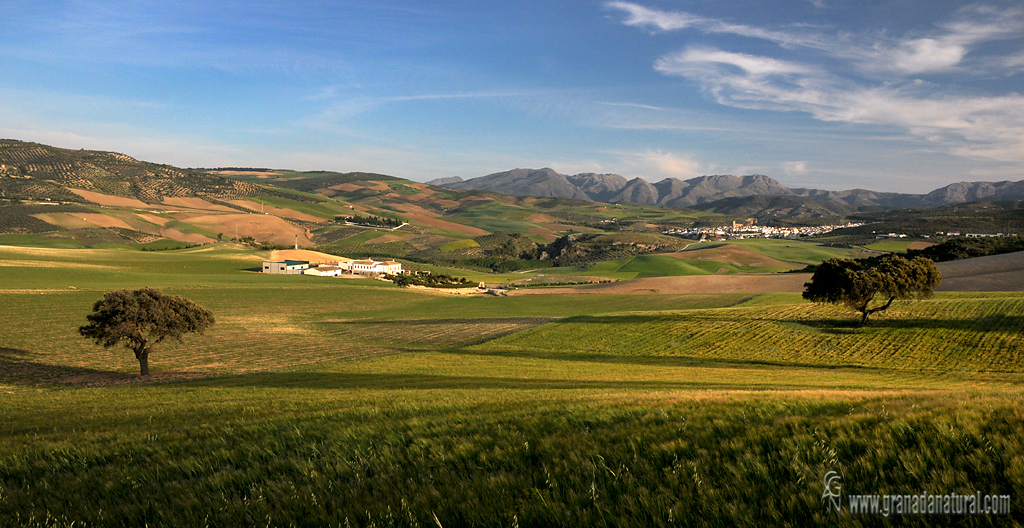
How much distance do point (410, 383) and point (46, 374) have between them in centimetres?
3039

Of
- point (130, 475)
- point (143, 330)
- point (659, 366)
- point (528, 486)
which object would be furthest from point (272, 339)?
point (528, 486)

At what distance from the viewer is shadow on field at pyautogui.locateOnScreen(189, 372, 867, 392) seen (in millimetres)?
28562

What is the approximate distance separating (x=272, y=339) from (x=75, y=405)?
37.7 meters

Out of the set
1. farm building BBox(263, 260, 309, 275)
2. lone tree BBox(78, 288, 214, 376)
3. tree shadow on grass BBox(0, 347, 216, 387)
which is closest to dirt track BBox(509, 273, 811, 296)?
farm building BBox(263, 260, 309, 275)

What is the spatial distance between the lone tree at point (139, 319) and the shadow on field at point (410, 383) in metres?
7.90

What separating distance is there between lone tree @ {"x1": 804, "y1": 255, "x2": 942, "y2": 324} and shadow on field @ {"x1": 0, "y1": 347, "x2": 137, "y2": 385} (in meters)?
64.1

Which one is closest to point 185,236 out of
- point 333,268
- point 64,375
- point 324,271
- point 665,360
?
point 324,271

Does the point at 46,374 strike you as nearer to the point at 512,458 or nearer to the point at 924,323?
the point at 512,458

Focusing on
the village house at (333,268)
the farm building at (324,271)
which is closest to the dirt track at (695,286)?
the village house at (333,268)

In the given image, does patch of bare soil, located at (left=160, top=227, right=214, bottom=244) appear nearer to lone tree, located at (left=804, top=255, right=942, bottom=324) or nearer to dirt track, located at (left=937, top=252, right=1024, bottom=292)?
lone tree, located at (left=804, top=255, right=942, bottom=324)

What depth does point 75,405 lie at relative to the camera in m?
24.1

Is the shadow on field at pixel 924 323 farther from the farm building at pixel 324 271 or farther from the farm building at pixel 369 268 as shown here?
the farm building at pixel 324 271

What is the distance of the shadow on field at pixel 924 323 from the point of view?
48.3 meters

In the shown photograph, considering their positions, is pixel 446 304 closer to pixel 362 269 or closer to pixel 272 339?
pixel 272 339
